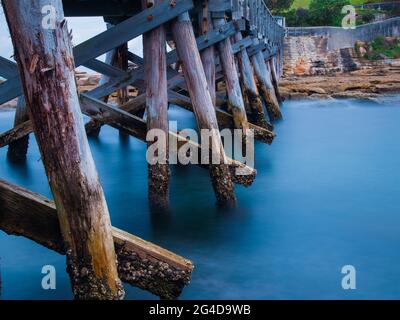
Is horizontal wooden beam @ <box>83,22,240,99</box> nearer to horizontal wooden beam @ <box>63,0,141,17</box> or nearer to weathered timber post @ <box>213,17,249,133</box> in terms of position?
weathered timber post @ <box>213,17,249,133</box>

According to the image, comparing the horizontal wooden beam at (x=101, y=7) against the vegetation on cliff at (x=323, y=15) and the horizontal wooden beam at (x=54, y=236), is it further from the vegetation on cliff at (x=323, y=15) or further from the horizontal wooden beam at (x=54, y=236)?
the vegetation on cliff at (x=323, y=15)

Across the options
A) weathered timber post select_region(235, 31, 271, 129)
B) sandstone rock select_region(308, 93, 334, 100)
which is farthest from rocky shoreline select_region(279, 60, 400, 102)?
weathered timber post select_region(235, 31, 271, 129)

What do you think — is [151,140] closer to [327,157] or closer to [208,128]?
[208,128]

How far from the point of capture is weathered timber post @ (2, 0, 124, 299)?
8.46 ft

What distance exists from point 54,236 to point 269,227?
3246mm

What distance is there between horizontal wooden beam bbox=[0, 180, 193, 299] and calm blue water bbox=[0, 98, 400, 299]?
1.11 metres

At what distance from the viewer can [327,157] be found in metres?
9.99

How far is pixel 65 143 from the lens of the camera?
266cm

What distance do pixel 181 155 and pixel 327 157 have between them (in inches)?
210

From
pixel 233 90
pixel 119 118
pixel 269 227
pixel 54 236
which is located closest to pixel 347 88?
pixel 233 90

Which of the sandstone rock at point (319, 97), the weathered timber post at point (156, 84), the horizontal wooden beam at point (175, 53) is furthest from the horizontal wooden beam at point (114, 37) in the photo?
the sandstone rock at point (319, 97)

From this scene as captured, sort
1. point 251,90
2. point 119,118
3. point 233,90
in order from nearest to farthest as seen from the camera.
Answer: point 119,118 → point 233,90 → point 251,90

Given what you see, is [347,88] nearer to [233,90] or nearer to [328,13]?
[233,90]

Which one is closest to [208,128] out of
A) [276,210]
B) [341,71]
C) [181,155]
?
[181,155]
